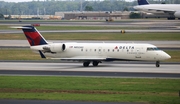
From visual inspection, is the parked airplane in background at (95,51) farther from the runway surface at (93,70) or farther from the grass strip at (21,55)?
the grass strip at (21,55)

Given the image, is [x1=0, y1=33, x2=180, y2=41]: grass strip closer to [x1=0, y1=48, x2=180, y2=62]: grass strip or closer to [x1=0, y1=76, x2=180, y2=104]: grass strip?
[x1=0, y1=48, x2=180, y2=62]: grass strip

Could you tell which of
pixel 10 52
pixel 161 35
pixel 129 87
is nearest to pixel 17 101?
pixel 129 87

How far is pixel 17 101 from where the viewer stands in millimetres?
30906

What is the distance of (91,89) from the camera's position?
36.4 m

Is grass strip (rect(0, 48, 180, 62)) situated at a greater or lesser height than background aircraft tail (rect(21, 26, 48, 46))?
lesser

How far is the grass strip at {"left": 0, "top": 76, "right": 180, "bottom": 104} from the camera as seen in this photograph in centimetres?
3244

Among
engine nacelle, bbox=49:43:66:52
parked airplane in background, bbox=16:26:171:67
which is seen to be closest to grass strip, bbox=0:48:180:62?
parked airplane in background, bbox=16:26:171:67

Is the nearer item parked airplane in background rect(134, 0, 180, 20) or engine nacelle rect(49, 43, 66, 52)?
engine nacelle rect(49, 43, 66, 52)

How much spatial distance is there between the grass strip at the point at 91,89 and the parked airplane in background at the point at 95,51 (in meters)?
10.0

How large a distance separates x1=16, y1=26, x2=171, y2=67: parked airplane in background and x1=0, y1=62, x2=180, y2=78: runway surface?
892 millimetres

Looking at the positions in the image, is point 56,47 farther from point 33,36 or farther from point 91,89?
point 91,89

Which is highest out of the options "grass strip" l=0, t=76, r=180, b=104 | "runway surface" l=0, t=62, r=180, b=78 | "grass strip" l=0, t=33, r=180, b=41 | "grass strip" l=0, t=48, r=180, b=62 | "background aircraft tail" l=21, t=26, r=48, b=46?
"background aircraft tail" l=21, t=26, r=48, b=46

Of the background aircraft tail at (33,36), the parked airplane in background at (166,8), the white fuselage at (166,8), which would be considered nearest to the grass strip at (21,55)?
the background aircraft tail at (33,36)

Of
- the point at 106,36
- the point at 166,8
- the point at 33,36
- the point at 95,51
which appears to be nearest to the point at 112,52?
the point at 95,51
